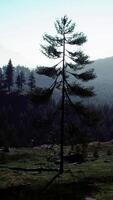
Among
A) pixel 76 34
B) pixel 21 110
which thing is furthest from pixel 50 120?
pixel 21 110

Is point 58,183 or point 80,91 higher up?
point 80,91

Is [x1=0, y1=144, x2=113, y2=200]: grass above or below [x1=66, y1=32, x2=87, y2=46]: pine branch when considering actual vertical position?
below

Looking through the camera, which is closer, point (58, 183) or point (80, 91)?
point (58, 183)

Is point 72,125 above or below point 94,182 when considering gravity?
above

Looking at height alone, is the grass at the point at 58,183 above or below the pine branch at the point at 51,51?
below

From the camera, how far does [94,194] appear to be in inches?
945

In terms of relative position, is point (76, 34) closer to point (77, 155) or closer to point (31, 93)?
point (31, 93)

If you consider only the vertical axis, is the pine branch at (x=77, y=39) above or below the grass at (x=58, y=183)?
above

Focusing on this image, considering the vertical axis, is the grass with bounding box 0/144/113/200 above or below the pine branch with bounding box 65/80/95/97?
below

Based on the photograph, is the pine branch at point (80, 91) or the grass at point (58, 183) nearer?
the grass at point (58, 183)

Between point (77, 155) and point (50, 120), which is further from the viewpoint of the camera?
point (77, 155)

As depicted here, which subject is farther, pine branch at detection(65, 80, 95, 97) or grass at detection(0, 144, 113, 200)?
pine branch at detection(65, 80, 95, 97)

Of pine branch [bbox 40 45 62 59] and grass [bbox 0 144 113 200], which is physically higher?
pine branch [bbox 40 45 62 59]

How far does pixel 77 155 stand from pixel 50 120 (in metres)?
13.7
